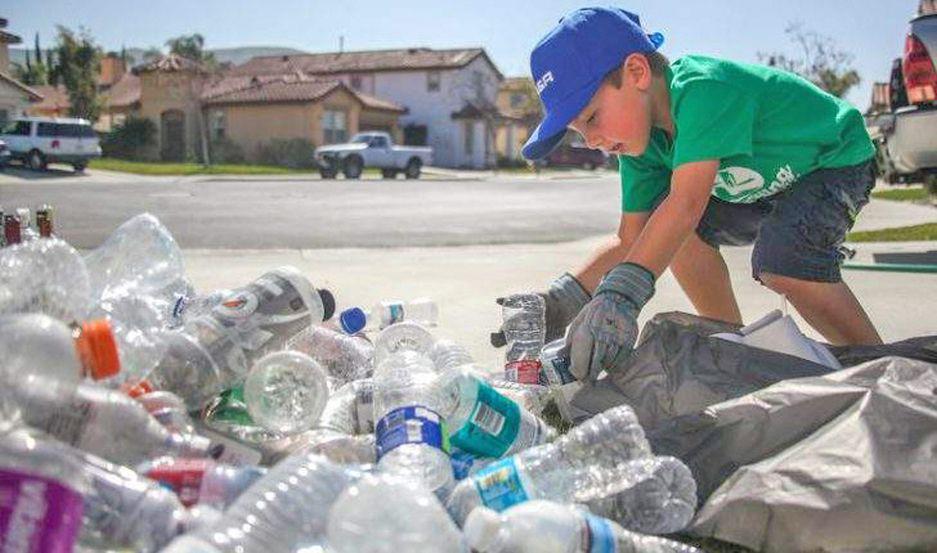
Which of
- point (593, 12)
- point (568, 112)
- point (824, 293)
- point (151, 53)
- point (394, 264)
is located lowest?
point (394, 264)

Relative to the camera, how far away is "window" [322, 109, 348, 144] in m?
49.0

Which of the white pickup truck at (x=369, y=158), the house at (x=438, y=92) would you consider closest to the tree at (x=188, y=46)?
the house at (x=438, y=92)

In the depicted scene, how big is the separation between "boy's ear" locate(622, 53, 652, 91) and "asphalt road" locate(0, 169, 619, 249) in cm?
701

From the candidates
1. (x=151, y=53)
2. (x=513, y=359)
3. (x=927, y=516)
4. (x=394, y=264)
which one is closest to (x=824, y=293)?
(x=513, y=359)

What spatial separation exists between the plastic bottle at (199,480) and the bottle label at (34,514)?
0.38m

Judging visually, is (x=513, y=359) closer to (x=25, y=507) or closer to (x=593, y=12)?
(x=593, y=12)

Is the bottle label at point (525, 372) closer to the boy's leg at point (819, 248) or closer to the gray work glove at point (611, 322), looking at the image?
the gray work glove at point (611, 322)

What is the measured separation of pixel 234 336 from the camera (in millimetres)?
2951

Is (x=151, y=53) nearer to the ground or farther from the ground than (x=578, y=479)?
farther from the ground

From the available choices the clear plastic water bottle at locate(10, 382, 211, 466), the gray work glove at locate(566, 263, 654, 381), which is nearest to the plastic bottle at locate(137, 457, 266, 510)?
the clear plastic water bottle at locate(10, 382, 211, 466)

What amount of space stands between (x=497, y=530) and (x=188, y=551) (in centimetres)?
58

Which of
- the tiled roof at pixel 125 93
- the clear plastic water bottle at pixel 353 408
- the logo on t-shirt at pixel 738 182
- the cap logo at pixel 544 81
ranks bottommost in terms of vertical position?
the clear plastic water bottle at pixel 353 408

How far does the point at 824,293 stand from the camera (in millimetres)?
3631

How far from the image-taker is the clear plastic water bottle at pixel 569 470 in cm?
225
